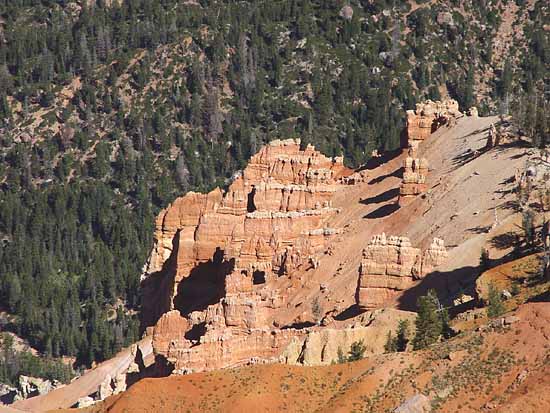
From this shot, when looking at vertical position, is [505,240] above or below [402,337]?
above

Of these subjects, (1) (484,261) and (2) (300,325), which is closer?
(1) (484,261)

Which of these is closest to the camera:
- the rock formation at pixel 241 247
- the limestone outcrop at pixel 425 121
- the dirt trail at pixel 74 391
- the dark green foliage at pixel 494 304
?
the dark green foliage at pixel 494 304

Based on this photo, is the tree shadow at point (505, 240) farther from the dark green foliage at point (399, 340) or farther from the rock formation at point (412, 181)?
the rock formation at point (412, 181)

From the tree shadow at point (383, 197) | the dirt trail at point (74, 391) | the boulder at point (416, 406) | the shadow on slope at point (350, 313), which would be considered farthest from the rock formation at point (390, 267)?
the dirt trail at point (74, 391)

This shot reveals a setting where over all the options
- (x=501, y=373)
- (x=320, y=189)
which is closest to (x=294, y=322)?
(x=320, y=189)

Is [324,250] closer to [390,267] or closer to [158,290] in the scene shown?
[390,267]

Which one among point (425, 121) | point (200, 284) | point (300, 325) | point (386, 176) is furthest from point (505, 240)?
point (425, 121)
